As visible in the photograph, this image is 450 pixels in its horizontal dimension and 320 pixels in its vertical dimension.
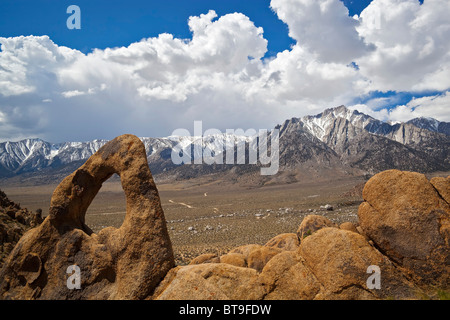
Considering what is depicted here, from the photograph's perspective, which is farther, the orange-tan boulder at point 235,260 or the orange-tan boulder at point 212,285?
the orange-tan boulder at point 235,260

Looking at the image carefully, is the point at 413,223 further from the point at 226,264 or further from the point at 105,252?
the point at 105,252

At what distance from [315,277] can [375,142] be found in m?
176

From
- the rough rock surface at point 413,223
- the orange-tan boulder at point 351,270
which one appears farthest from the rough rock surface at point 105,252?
the rough rock surface at point 413,223

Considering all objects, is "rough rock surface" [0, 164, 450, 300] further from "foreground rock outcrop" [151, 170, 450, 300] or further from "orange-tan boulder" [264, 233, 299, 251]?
"orange-tan boulder" [264, 233, 299, 251]

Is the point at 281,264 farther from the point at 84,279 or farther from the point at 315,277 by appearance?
the point at 84,279

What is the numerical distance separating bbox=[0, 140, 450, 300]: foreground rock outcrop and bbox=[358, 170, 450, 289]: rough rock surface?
0.07 feet

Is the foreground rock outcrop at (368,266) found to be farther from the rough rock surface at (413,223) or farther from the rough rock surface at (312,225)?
the rough rock surface at (312,225)

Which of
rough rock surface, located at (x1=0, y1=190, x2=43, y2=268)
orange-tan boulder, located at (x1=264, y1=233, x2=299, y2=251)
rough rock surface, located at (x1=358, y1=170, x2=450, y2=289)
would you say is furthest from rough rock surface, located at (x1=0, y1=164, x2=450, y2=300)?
rough rock surface, located at (x1=0, y1=190, x2=43, y2=268)

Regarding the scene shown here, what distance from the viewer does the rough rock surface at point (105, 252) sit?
6.53m

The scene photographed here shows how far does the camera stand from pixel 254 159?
15838cm

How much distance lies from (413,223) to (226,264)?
4728 millimetres

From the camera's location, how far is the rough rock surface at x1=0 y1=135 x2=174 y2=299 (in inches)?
257

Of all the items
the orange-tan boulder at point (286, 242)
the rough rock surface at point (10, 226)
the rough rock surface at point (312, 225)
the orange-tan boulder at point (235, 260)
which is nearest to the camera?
the orange-tan boulder at point (235, 260)

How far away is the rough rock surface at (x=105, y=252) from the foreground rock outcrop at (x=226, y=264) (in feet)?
0.08
